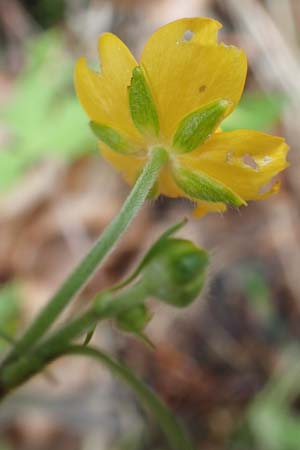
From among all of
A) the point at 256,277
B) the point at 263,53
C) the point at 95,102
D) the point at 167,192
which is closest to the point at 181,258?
the point at 167,192

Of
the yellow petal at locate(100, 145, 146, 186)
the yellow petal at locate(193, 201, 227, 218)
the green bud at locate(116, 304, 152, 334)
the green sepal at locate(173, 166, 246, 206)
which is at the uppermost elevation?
the yellow petal at locate(100, 145, 146, 186)

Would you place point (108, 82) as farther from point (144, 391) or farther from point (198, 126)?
point (144, 391)

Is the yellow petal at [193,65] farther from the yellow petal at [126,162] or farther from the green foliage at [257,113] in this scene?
the green foliage at [257,113]

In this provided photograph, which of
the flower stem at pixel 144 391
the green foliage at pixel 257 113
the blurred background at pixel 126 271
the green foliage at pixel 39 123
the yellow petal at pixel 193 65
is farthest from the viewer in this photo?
the green foliage at pixel 39 123

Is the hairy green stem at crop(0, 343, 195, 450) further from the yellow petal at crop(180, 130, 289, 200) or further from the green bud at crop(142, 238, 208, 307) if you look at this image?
the yellow petal at crop(180, 130, 289, 200)

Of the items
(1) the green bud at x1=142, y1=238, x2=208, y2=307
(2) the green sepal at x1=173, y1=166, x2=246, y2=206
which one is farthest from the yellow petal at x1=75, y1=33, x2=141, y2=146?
(1) the green bud at x1=142, y1=238, x2=208, y2=307

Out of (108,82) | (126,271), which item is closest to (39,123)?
(126,271)

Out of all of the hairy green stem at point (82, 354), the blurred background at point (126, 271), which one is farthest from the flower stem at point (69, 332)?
the blurred background at point (126, 271)

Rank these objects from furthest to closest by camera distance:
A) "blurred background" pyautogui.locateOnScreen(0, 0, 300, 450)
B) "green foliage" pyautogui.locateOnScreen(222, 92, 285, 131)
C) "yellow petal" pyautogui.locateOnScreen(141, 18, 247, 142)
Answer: "green foliage" pyautogui.locateOnScreen(222, 92, 285, 131) < "blurred background" pyautogui.locateOnScreen(0, 0, 300, 450) < "yellow petal" pyautogui.locateOnScreen(141, 18, 247, 142)
